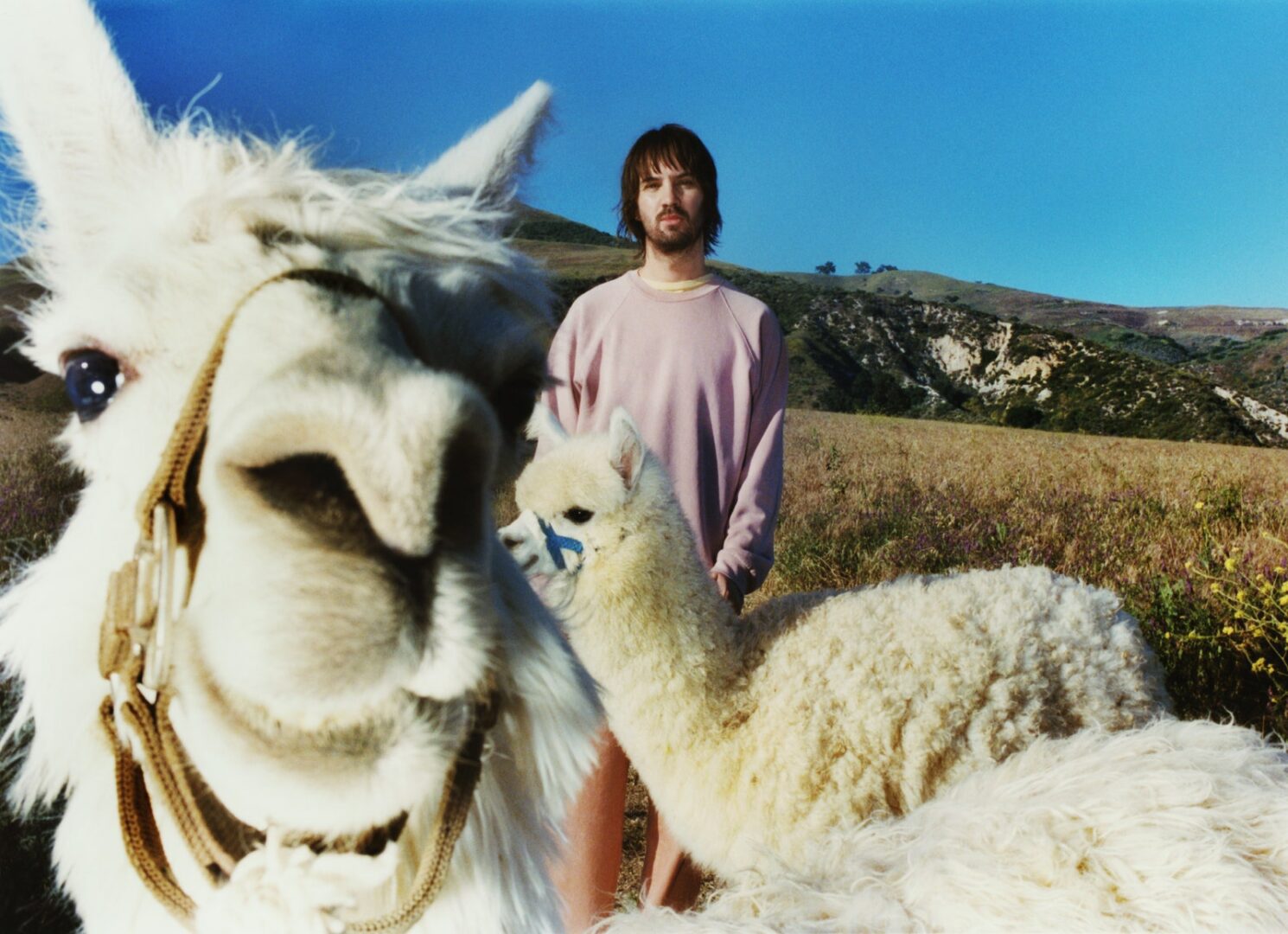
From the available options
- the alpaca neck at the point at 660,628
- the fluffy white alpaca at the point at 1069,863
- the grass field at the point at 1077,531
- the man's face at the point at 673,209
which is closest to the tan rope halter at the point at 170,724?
the fluffy white alpaca at the point at 1069,863

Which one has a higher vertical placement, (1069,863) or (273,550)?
(273,550)

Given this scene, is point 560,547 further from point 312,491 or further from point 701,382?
point 312,491

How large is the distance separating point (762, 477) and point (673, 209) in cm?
86

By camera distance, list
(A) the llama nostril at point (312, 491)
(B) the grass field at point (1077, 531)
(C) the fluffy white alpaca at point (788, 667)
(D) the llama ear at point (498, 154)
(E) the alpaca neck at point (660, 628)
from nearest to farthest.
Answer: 1. (A) the llama nostril at point (312, 491)
2. (D) the llama ear at point (498, 154)
3. (C) the fluffy white alpaca at point (788, 667)
4. (E) the alpaca neck at point (660, 628)
5. (B) the grass field at point (1077, 531)

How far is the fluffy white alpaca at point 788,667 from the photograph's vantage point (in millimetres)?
2131

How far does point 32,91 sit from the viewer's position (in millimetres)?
895

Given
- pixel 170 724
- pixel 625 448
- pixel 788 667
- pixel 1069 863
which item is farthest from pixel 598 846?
pixel 170 724

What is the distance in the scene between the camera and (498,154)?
1.11 m


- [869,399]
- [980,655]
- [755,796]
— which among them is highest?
[869,399]

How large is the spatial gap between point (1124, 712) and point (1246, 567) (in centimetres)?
192

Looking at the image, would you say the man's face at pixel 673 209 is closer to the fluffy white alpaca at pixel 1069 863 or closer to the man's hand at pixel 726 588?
the man's hand at pixel 726 588

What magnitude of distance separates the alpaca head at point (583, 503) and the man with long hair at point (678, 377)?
12 cm

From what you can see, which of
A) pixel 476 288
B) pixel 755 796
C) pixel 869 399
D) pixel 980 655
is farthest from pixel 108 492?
Answer: pixel 869 399

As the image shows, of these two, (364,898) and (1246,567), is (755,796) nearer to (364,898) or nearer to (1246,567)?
(364,898)
